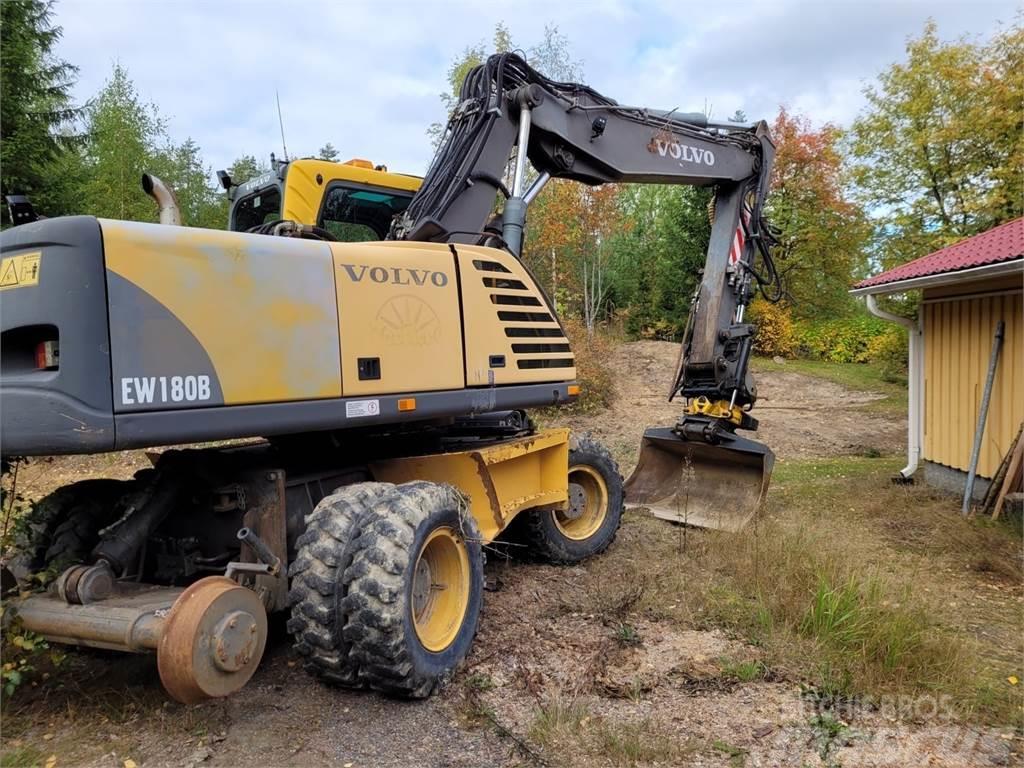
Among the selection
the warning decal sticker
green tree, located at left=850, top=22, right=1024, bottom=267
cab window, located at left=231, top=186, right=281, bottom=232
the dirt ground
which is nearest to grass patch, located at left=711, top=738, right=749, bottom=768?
the dirt ground

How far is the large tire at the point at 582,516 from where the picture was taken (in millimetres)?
5680

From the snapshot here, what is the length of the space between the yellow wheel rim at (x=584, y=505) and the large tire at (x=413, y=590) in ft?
6.70

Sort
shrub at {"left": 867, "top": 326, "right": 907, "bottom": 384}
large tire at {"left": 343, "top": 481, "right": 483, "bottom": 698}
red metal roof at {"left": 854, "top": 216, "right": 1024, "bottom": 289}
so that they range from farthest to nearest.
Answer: shrub at {"left": 867, "top": 326, "right": 907, "bottom": 384}
red metal roof at {"left": 854, "top": 216, "right": 1024, "bottom": 289}
large tire at {"left": 343, "top": 481, "right": 483, "bottom": 698}

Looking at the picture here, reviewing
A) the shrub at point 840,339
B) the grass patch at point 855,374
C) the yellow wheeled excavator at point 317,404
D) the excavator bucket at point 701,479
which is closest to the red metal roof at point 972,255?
the excavator bucket at point 701,479

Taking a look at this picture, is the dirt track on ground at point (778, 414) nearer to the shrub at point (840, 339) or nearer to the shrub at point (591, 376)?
the shrub at point (591, 376)

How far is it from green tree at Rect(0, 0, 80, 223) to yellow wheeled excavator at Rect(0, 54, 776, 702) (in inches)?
360

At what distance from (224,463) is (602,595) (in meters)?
2.47

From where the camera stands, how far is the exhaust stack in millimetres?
3615

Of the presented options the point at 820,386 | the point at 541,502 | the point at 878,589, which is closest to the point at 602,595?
the point at 541,502

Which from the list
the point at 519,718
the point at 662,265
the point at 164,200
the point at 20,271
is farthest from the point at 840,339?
the point at 20,271

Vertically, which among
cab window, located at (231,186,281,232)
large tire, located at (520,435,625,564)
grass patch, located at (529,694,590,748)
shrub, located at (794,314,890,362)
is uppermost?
cab window, located at (231,186,281,232)

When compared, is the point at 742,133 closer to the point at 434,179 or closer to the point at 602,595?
the point at 434,179

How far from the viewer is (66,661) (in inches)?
154

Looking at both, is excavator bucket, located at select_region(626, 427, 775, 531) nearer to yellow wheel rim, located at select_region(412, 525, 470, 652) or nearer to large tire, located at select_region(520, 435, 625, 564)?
large tire, located at select_region(520, 435, 625, 564)
